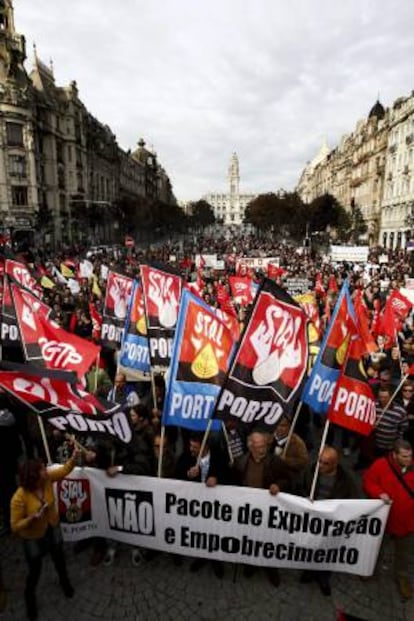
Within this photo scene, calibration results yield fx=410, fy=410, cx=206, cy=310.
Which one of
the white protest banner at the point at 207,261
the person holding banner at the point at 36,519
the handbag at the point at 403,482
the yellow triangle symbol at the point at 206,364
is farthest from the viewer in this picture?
the white protest banner at the point at 207,261

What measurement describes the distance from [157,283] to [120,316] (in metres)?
2.20

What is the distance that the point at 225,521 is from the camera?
4.52 metres

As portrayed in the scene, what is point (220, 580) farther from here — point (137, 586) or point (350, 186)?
point (350, 186)

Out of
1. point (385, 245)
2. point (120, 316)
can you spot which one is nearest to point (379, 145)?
point (385, 245)

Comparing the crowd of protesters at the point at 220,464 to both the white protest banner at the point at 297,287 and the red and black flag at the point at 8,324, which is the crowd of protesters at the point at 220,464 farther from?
the white protest banner at the point at 297,287

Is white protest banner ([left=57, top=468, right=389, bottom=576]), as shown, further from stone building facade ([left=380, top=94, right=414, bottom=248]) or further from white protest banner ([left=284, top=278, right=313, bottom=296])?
stone building facade ([left=380, top=94, right=414, bottom=248])

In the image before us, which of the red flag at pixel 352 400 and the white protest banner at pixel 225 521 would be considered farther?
the red flag at pixel 352 400

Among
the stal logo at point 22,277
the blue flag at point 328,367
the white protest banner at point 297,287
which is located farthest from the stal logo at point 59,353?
the white protest banner at point 297,287

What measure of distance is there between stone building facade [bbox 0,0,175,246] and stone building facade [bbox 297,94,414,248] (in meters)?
38.6

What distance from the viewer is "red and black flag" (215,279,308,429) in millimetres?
4391

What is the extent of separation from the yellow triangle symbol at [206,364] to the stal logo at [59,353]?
4.88 ft

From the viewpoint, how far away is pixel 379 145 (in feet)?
199

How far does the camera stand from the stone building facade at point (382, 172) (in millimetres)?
50594

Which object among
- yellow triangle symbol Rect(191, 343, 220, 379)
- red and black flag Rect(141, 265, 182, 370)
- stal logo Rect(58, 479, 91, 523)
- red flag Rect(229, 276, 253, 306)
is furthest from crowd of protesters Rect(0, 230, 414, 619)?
red flag Rect(229, 276, 253, 306)
